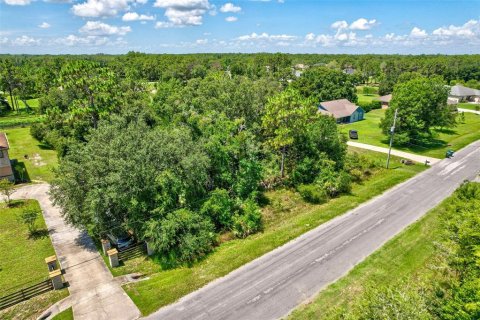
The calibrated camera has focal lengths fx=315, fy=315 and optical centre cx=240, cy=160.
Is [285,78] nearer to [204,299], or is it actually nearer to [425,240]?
[425,240]

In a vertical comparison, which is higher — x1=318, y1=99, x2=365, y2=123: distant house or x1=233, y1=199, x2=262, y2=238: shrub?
x1=318, y1=99, x2=365, y2=123: distant house

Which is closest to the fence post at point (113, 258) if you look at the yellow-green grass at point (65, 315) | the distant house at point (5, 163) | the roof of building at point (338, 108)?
the yellow-green grass at point (65, 315)

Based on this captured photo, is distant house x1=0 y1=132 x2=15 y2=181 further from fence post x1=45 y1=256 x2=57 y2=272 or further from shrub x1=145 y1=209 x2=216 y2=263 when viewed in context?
shrub x1=145 y1=209 x2=216 y2=263

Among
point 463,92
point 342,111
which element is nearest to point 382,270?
point 342,111

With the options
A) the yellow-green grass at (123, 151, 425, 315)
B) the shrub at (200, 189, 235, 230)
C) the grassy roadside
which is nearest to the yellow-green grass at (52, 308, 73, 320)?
the yellow-green grass at (123, 151, 425, 315)

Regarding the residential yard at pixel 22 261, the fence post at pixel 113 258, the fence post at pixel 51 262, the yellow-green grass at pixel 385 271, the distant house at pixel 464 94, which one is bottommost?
the yellow-green grass at pixel 385 271

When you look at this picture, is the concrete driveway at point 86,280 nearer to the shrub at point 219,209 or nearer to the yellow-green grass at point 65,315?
the yellow-green grass at point 65,315

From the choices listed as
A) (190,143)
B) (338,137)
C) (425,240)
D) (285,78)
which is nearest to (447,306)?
(425,240)
